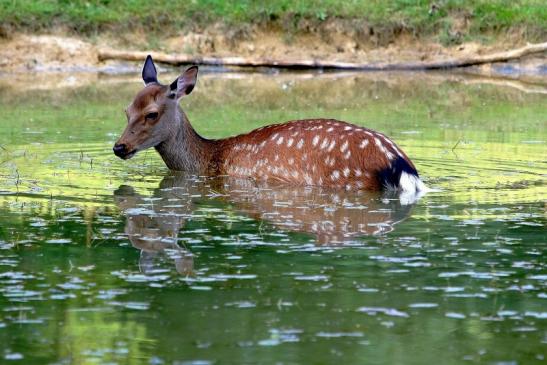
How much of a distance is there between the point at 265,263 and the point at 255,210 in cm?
213

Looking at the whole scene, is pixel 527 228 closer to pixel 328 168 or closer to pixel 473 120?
pixel 328 168

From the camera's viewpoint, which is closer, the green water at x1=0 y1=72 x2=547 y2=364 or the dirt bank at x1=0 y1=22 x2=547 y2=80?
the green water at x1=0 y1=72 x2=547 y2=364

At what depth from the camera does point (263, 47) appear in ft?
90.4

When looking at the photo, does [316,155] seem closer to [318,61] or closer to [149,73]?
[149,73]

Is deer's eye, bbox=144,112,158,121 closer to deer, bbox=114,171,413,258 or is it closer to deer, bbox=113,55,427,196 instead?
deer, bbox=113,55,427,196

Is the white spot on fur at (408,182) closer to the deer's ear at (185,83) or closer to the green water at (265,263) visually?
the green water at (265,263)

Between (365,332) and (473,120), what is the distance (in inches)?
461


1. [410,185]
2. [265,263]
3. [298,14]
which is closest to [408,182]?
[410,185]

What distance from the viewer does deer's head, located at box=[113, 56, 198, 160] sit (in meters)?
12.5

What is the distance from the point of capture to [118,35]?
27.1 m

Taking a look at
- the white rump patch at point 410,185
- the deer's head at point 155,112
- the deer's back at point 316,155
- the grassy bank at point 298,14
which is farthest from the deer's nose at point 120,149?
the grassy bank at point 298,14

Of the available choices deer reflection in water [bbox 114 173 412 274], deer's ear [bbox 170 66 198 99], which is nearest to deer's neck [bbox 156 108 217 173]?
deer's ear [bbox 170 66 198 99]

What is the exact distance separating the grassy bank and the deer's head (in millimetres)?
14485

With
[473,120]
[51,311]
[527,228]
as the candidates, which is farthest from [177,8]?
[51,311]
